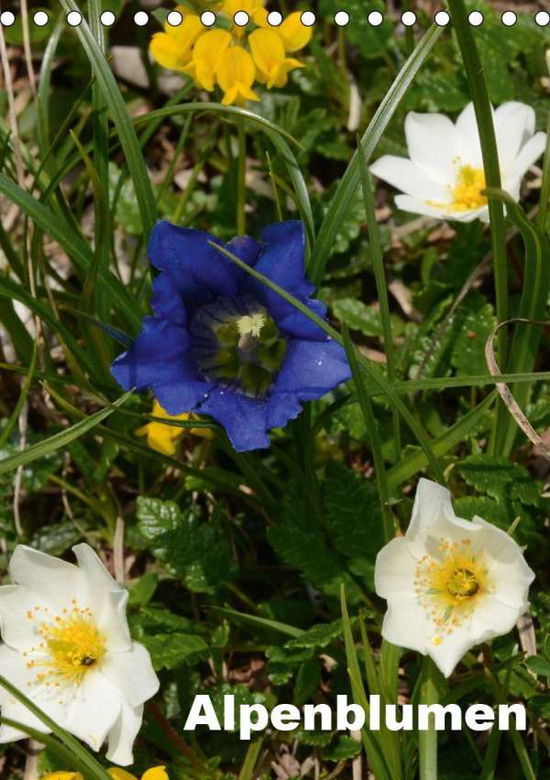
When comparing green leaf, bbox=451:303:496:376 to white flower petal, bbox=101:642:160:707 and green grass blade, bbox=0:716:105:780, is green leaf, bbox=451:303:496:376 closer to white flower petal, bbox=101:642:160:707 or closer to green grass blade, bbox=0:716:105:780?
white flower petal, bbox=101:642:160:707

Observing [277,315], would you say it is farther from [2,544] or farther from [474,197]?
[2,544]

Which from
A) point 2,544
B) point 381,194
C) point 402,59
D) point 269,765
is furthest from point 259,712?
point 402,59

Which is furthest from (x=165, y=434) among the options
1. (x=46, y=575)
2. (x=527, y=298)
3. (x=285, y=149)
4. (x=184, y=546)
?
(x=527, y=298)

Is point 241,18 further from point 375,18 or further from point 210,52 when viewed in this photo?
point 375,18

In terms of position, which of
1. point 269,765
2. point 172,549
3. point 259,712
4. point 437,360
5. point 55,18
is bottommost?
point 269,765

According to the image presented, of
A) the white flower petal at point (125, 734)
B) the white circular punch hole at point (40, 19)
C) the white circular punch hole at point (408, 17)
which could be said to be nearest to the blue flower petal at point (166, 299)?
the white flower petal at point (125, 734)

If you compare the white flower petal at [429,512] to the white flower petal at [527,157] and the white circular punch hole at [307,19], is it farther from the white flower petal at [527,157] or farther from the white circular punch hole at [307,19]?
the white circular punch hole at [307,19]
